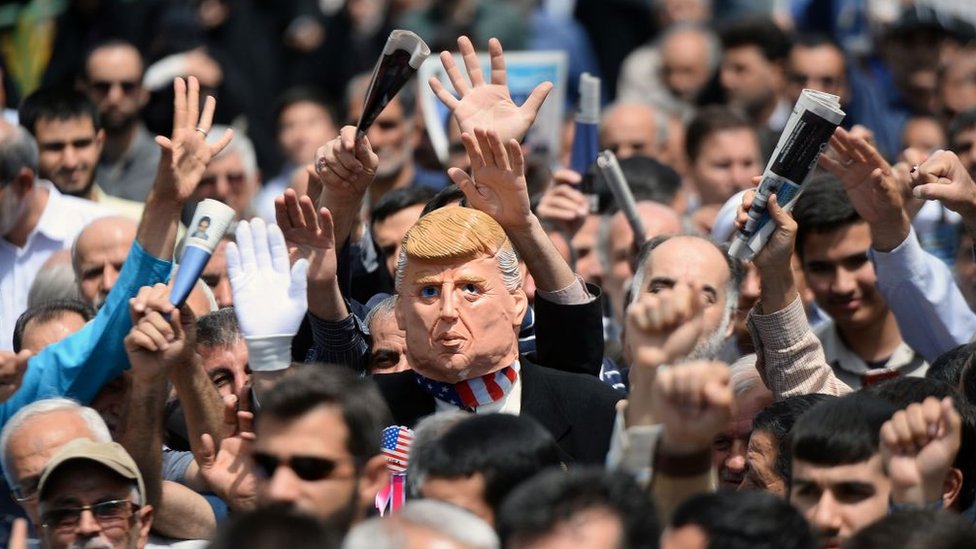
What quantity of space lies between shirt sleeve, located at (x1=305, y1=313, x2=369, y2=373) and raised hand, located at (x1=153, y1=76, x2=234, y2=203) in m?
0.66

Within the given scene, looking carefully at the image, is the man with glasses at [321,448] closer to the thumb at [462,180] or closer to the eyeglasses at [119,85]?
the thumb at [462,180]

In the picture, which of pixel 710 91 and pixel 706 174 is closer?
pixel 706 174

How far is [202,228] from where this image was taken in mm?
5555

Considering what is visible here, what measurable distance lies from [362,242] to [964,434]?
3005mm

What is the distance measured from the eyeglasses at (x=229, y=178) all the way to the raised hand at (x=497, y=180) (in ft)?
13.9

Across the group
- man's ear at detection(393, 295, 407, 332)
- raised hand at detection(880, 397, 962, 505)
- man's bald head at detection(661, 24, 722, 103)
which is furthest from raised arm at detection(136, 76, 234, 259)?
man's bald head at detection(661, 24, 722, 103)

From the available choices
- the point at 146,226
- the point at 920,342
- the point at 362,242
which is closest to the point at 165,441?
the point at 146,226

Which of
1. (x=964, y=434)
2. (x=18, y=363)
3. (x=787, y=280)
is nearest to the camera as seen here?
(x=964, y=434)

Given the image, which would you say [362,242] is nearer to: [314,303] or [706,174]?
[314,303]

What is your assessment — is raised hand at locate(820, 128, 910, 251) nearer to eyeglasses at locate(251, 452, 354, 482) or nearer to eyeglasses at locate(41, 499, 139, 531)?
eyeglasses at locate(251, 452, 354, 482)

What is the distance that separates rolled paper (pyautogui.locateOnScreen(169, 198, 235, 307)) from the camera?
547 centimetres

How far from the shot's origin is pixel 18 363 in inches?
214

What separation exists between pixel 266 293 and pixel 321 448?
107 centimetres

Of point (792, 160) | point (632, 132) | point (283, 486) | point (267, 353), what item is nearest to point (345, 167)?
point (267, 353)
